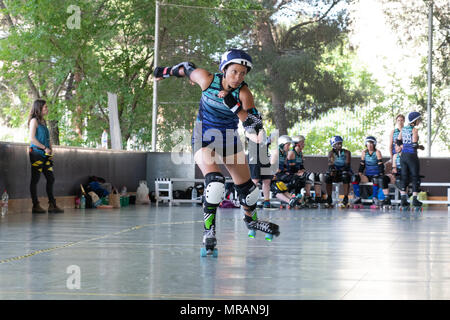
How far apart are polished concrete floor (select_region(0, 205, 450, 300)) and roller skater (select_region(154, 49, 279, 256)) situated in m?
0.49

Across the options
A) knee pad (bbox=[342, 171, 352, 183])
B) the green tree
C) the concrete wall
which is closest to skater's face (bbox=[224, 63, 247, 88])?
knee pad (bbox=[342, 171, 352, 183])

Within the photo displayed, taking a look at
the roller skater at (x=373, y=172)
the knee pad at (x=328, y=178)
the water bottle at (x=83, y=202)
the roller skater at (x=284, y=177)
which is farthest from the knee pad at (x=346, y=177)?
the water bottle at (x=83, y=202)

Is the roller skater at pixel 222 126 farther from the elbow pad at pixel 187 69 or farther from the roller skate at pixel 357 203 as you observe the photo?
the roller skate at pixel 357 203

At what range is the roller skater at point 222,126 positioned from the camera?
237 inches

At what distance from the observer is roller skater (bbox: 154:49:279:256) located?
6.02 m

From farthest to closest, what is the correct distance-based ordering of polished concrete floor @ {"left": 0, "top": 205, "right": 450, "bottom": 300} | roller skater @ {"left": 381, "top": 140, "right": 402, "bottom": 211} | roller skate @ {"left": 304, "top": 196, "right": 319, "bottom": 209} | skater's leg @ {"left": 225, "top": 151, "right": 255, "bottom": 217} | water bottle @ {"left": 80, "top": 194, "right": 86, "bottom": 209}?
roller skate @ {"left": 304, "top": 196, "right": 319, "bottom": 209}
roller skater @ {"left": 381, "top": 140, "right": 402, "bottom": 211}
water bottle @ {"left": 80, "top": 194, "right": 86, "bottom": 209}
skater's leg @ {"left": 225, "top": 151, "right": 255, "bottom": 217}
polished concrete floor @ {"left": 0, "top": 205, "right": 450, "bottom": 300}

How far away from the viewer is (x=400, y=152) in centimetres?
1527

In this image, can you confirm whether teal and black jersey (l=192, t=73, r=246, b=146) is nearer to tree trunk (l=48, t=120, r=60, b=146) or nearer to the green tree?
the green tree

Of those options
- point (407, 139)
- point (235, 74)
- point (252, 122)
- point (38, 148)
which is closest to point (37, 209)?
point (38, 148)

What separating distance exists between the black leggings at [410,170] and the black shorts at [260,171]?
107 inches

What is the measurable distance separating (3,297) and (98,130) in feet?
68.2

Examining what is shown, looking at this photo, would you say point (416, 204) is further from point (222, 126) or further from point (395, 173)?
point (222, 126)
